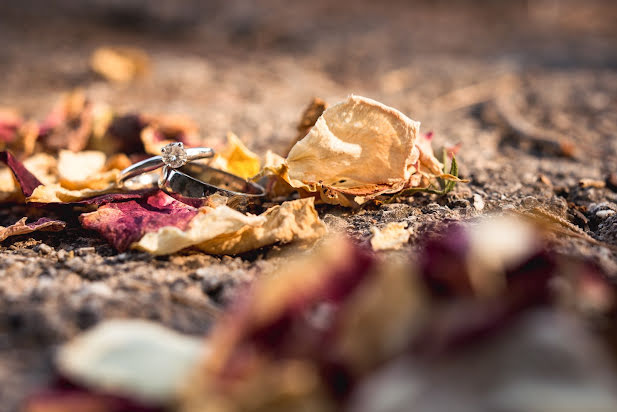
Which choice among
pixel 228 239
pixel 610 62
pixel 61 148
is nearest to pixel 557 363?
pixel 228 239

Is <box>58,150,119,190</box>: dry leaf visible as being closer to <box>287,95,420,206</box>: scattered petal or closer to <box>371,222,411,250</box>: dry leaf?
<box>287,95,420,206</box>: scattered petal

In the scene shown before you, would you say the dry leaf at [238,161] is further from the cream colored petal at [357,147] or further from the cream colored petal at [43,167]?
the cream colored petal at [43,167]

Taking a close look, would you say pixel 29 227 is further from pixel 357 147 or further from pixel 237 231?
pixel 357 147

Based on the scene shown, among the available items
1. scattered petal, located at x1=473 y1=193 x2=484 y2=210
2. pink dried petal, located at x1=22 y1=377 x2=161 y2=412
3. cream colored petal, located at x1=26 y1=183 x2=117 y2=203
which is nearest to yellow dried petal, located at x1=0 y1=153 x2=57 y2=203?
cream colored petal, located at x1=26 y1=183 x2=117 y2=203

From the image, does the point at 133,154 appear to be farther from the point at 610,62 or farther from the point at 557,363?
the point at 610,62

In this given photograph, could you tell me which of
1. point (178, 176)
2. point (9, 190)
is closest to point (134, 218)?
point (178, 176)

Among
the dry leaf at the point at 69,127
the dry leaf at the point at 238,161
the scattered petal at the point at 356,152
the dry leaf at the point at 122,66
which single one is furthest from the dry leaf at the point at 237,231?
the dry leaf at the point at 122,66
